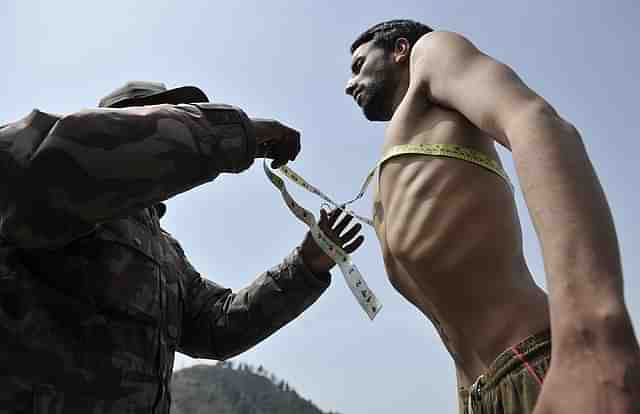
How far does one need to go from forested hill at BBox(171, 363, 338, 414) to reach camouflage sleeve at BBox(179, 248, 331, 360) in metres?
111

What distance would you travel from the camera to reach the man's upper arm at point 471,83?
5.57ft

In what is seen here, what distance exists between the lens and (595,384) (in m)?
1.17

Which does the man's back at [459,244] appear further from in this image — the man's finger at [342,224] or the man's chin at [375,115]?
the man's finger at [342,224]

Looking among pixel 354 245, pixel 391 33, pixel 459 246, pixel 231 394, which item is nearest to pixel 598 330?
pixel 459 246

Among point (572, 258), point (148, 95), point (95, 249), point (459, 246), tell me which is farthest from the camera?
point (148, 95)

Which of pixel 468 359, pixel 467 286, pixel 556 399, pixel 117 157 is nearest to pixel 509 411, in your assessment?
pixel 468 359

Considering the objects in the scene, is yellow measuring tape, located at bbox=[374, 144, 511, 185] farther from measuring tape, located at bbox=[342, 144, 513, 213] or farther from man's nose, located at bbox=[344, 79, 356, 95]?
man's nose, located at bbox=[344, 79, 356, 95]

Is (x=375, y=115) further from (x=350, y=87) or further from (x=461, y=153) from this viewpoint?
(x=461, y=153)

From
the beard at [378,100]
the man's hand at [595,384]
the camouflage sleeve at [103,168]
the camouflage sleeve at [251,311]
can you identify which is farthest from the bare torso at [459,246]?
the camouflage sleeve at [251,311]

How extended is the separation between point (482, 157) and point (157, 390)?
2.59m

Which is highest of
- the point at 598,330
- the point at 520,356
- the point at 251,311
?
the point at 598,330

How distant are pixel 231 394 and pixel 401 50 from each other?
124 metres

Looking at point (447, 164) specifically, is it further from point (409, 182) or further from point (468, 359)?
point (468, 359)

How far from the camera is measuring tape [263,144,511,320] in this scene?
230 centimetres
